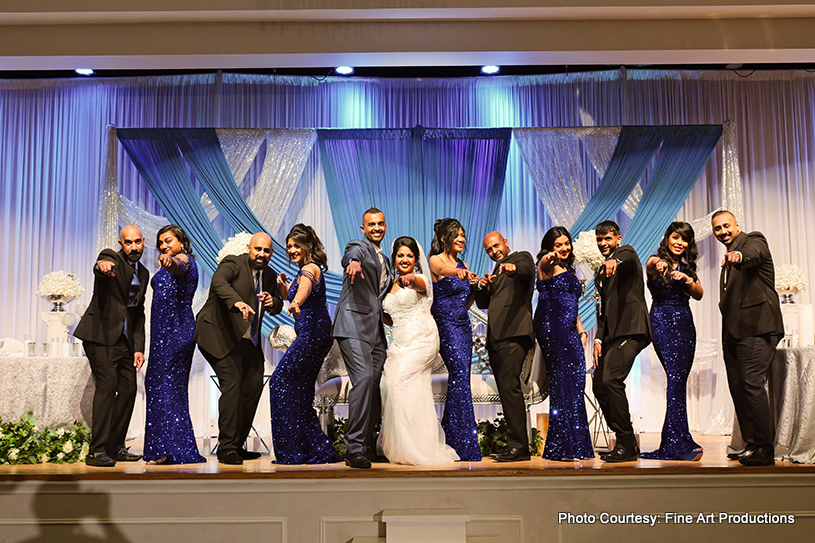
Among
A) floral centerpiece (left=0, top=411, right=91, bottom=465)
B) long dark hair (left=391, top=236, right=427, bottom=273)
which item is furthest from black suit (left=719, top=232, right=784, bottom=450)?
floral centerpiece (left=0, top=411, right=91, bottom=465)

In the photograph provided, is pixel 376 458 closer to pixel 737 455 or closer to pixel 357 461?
pixel 357 461

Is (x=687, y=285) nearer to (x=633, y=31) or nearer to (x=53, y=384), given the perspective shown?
(x=633, y=31)

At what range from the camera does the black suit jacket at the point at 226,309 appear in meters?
5.27

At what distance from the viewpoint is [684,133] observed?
8594mm

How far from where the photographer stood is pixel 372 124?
29.7 ft

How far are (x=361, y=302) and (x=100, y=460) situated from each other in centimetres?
216

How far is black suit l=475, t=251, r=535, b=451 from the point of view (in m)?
5.35

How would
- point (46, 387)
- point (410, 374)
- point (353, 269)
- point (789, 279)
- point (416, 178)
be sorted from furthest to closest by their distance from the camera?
point (416, 178)
point (789, 279)
point (46, 387)
point (410, 374)
point (353, 269)

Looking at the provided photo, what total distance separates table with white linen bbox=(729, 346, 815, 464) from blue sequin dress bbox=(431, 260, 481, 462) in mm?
2061

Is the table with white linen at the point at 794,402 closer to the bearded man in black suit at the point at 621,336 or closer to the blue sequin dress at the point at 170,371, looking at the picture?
the bearded man in black suit at the point at 621,336

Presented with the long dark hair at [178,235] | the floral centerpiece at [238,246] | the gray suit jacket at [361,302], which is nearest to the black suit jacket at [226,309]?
the long dark hair at [178,235]

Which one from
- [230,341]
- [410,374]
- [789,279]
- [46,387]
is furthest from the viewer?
[789,279]

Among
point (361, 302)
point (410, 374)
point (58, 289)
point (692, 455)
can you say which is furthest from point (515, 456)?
point (58, 289)

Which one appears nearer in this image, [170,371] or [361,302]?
[361,302]
